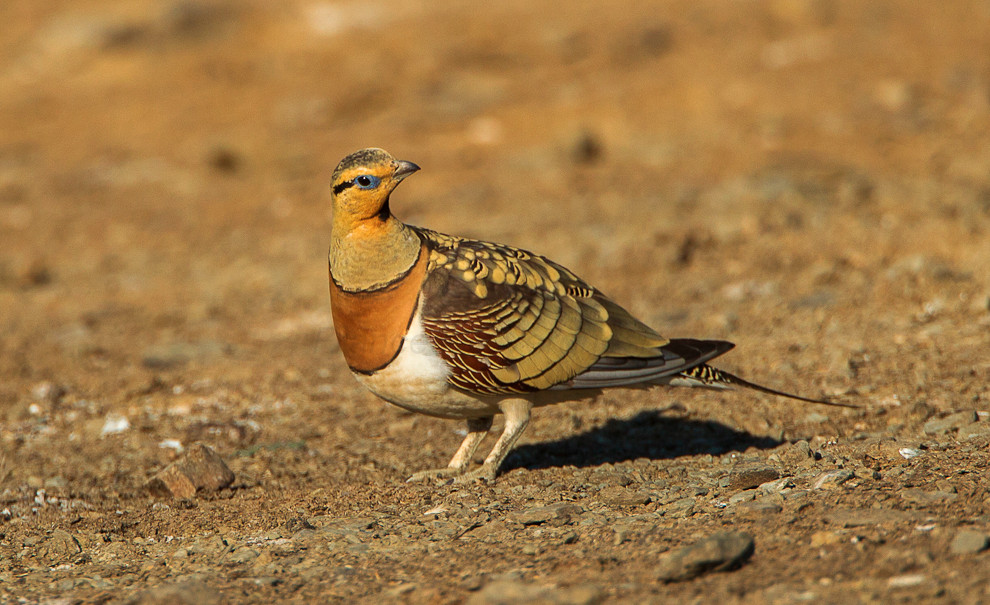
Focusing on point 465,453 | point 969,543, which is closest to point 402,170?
point 465,453

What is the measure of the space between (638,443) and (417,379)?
1.86 metres

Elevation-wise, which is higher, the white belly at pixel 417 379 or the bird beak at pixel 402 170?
the bird beak at pixel 402 170

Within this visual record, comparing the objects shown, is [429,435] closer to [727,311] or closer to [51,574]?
[51,574]

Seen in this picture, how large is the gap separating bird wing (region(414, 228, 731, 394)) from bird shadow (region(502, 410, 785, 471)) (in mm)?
748

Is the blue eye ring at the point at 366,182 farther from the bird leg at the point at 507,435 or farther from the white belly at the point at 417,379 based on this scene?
the bird leg at the point at 507,435

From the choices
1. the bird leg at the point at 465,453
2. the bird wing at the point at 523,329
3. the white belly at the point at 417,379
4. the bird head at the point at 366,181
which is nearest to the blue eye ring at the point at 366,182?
the bird head at the point at 366,181

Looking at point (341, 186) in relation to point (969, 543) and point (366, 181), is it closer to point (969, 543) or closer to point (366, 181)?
point (366, 181)

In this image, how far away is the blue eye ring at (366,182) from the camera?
206 inches

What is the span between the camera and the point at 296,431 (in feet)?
23.1

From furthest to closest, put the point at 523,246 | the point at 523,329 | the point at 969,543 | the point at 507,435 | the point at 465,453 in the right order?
the point at 523,246, the point at 465,453, the point at 507,435, the point at 523,329, the point at 969,543

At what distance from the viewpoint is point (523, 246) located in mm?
10969

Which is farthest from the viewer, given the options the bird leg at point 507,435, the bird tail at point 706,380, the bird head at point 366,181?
the bird tail at point 706,380

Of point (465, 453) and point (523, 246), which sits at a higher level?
point (523, 246)

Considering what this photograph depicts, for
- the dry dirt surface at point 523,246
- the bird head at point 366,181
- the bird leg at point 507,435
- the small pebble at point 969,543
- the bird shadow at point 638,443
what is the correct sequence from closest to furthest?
the small pebble at point 969,543 → the dry dirt surface at point 523,246 → the bird head at point 366,181 → the bird leg at point 507,435 → the bird shadow at point 638,443
